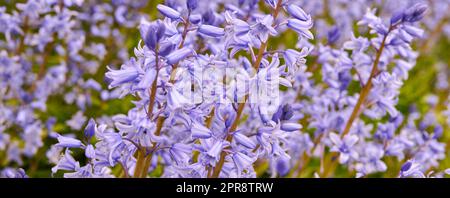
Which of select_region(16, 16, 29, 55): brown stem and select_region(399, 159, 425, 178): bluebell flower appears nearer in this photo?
select_region(399, 159, 425, 178): bluebell flower

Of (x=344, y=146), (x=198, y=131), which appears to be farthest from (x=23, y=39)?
(x=344, y=146)

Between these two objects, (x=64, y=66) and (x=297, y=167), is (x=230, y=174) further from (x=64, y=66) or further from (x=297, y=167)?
(x=64, y=66)

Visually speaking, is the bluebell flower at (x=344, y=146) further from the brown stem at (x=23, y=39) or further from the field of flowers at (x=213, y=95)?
→ the brown stem at (x=23, y=39)

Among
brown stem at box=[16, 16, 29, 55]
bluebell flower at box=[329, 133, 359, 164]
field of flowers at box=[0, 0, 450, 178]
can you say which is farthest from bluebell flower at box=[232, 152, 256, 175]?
brown stem at box=[16, 16, 29, 55]

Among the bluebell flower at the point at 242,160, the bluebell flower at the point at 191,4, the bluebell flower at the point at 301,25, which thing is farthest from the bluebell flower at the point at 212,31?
the bluebell flower at the point at 242,160

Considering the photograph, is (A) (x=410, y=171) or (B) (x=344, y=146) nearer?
(A) (x=410, y=171)

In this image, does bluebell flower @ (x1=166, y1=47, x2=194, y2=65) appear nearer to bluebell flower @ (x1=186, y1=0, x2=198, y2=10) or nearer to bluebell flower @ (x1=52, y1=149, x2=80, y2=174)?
bluebell flower @ (x1=186, y1=0, x2=198, y2=10)

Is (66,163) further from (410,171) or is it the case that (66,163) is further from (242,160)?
(410,171)
